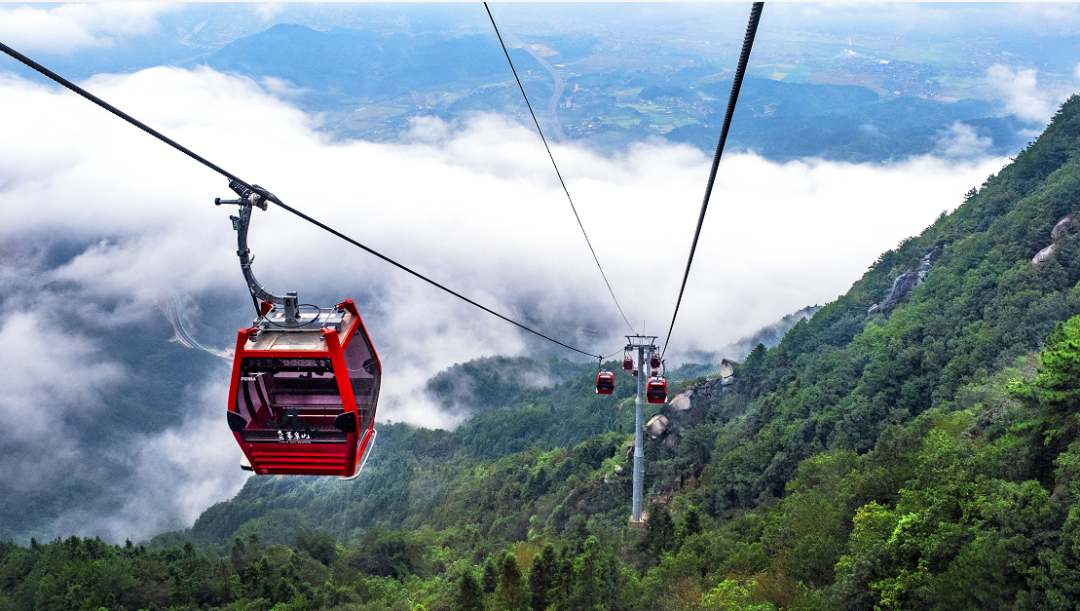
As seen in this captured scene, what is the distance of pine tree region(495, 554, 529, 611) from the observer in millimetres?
40469

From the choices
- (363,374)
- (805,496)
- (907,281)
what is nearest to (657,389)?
(805,496)

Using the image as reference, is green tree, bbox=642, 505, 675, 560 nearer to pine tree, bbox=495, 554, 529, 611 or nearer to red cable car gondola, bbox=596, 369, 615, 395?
pine tree, bbox=495, 554, 529, 611

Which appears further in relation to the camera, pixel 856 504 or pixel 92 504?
pixel 92 504

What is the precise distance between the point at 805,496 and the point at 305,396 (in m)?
36.8

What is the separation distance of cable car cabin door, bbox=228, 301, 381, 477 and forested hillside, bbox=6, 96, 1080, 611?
18.8 m

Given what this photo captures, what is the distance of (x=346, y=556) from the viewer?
8319 centimetres

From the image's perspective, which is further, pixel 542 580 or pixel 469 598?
pixel 542 580

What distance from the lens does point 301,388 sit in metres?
14.6

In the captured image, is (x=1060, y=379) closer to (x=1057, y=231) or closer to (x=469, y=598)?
(x=469, y=598)

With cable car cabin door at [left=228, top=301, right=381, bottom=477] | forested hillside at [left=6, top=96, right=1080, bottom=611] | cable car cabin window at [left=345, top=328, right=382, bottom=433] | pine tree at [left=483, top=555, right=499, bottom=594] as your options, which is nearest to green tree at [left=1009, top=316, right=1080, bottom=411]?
forested hillside at [left=6, top=96, right=1080, bottom=611]

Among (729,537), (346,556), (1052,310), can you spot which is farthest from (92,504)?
(1052,310)

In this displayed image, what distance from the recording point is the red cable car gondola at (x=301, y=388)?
12.9 meters

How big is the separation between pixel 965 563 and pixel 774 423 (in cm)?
5050

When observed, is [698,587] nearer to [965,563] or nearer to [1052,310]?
[965,563]
